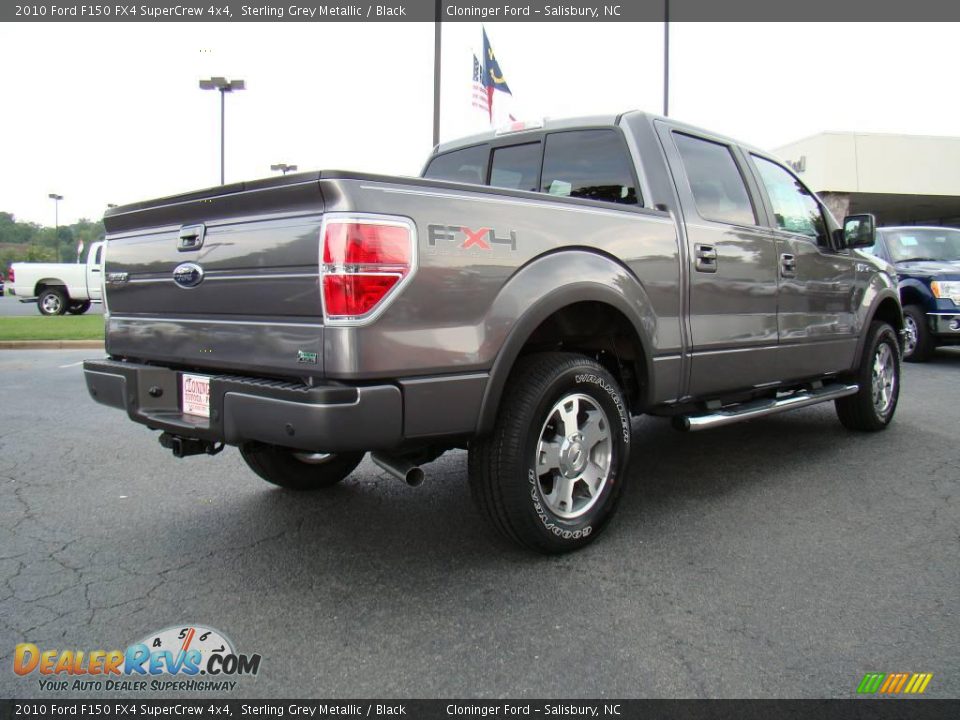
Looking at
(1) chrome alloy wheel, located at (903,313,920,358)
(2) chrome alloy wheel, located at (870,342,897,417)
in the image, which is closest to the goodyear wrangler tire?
(2) chrome alloy wheel, located at (870,342,897,417)

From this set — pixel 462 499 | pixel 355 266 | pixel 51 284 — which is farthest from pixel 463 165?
pixel 51 284

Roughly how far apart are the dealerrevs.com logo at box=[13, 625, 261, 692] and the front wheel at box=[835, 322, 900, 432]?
4747 millimetres

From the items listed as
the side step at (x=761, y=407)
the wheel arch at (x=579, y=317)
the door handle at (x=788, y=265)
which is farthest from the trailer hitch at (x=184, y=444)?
the door handle at (x=788, y=265)

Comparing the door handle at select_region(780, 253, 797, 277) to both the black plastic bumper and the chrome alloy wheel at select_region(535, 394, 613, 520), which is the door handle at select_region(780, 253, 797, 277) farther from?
the black plastic bumper

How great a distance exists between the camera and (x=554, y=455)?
3158 mm

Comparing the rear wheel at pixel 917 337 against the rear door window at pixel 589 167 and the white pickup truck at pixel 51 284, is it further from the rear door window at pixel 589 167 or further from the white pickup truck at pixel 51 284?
the white pickup truck at pixel 51 284

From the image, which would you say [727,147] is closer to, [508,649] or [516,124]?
[516,124]

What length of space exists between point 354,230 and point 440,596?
4.68 feet

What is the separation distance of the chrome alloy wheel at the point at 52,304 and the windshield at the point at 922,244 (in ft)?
70.4

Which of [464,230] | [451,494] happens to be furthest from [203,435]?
[451,494]

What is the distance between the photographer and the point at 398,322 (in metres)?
2.56

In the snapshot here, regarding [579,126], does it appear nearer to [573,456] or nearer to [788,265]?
[788,265]
